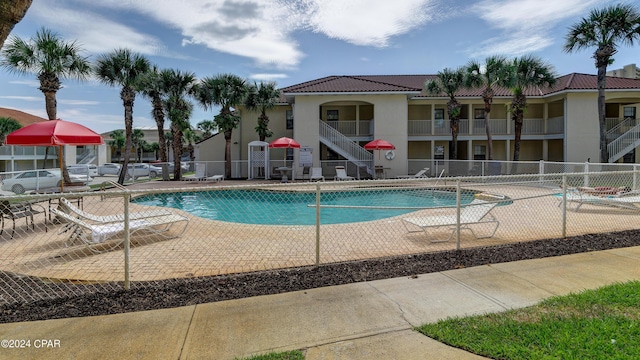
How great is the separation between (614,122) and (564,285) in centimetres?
2695

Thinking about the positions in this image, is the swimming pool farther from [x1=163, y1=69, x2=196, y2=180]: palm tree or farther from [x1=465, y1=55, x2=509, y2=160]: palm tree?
[x1=465, y1=55, x2=509, y2=160]: palm tree

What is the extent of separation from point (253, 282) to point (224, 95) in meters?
20.9

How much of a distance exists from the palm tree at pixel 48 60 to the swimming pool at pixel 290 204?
8353 millimetres

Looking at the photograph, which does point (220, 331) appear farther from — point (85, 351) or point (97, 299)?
point (97, 299)

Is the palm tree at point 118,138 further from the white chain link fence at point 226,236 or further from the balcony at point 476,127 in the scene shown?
the white chain link fence at point 226,236

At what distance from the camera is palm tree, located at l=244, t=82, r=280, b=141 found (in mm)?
24094

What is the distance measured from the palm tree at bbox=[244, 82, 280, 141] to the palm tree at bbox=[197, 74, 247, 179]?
2.08ft

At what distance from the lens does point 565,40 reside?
1956cm

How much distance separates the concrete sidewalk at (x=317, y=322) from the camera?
9.50 feet

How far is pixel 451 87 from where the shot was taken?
2261cm

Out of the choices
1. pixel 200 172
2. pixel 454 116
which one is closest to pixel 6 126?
pixel 200 172

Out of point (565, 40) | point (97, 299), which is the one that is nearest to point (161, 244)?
point (97, 299)

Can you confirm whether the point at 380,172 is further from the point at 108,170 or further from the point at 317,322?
the point at 108,170

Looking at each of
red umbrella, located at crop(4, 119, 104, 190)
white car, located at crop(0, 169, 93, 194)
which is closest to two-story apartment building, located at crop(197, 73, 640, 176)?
white car, located at crop(0, 169, 93, 194)
